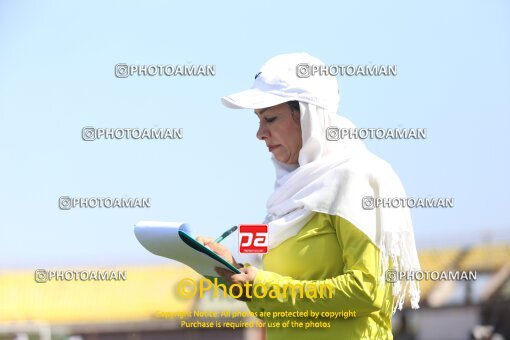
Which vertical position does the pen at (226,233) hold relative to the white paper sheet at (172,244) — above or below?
above

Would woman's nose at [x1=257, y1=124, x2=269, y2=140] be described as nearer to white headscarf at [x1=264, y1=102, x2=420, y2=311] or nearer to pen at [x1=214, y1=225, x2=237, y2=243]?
white headscarf at [x1=264, y1=102, x2=420, y2=311]

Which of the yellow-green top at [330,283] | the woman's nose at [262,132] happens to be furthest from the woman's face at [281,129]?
the yellow-green top at [330,283]

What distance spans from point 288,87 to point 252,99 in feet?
0.26

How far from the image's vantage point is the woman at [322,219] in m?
1.58

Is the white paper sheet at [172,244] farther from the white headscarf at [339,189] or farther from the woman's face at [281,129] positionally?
the woman's face at [281,129]

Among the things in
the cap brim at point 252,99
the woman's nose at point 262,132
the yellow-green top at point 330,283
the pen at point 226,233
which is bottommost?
the yellow-green top at point 330,283

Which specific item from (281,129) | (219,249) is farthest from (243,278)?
(281,129)

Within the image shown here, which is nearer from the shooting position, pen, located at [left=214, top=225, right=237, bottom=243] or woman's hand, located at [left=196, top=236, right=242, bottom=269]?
woman's hand, located at [left=196, top=236, right=242, bottom=269]

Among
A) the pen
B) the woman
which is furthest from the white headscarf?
the pen

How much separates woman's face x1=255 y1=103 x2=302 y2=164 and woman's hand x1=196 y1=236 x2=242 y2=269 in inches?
9.2

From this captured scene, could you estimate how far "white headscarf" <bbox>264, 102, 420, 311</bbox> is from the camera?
5.34ft

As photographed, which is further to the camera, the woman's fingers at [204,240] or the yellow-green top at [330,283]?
the woman's fingers at [204,240]

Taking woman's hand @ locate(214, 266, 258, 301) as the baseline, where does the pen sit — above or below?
above

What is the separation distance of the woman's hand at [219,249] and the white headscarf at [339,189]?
88mm
